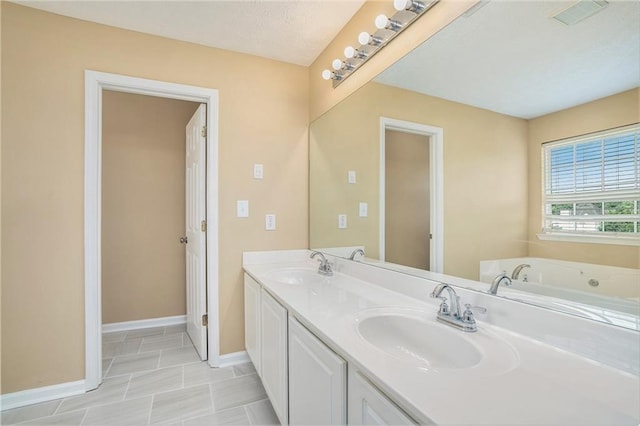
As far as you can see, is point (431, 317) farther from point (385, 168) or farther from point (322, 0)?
point (322, 0)

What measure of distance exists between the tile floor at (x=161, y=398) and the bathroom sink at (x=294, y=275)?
0.72 metres

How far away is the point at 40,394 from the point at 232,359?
3.72ft

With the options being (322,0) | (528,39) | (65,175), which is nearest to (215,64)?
(322,0)

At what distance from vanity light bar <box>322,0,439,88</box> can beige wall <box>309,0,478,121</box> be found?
0.03 meters

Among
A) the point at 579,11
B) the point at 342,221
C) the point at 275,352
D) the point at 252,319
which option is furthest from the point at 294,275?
the point at 579,11

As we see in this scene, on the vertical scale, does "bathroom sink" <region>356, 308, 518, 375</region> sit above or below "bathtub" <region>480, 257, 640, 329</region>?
below

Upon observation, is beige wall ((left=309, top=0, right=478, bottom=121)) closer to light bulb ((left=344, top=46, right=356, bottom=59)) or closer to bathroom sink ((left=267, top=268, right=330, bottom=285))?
A: light bulb ((left=344, top=46, right=356, bottom=59))

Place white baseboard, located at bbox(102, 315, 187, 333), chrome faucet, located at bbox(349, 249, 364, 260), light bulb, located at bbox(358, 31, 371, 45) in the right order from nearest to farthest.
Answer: light bulb, located at bbox(358, 31, 371, 45)
chrome faucet, located at bbox(349, 249, 364, 260)
white baseboard, located at bbox(102, 315, 187, 333)

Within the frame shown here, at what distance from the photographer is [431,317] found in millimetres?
1099

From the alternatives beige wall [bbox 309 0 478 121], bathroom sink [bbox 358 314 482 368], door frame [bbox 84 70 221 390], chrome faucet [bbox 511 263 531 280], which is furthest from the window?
door frame [bbox 84 70 221 390]

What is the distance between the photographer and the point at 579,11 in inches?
32.6

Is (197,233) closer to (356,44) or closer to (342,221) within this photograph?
(342,221)

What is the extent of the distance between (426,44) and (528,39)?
18.4 inches

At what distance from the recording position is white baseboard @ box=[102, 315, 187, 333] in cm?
282
